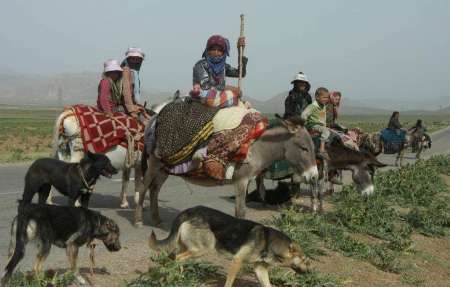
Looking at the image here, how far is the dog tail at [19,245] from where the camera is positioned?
5.50m

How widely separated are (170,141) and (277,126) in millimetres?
1739

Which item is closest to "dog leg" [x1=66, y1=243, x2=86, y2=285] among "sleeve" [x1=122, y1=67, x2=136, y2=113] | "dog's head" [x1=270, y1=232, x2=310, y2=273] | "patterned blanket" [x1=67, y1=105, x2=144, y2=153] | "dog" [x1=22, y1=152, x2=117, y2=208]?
"dog's head" [x1=270, y1=232, x2=310, y2=273]

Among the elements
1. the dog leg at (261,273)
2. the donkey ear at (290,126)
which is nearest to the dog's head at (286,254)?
the dog leg at (261,273)

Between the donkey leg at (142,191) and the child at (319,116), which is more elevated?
the child at (319,116)

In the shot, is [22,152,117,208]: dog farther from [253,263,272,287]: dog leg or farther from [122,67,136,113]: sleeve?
[253,263,272,287]: dog leg

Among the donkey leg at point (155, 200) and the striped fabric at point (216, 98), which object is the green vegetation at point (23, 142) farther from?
the striped fabric at point (216, 98)

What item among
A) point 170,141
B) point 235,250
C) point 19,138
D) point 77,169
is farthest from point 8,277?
point 19,138

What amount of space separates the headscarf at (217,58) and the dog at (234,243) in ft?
11.8

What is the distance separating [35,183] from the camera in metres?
8.77

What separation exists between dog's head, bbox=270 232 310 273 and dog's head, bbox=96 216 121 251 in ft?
6.16

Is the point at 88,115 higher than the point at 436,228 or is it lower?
higher

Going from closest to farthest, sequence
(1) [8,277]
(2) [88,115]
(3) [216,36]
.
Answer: (1) [8,277] → (3) [216,36] → (2) [88,115]

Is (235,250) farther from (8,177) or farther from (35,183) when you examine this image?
(8,177)

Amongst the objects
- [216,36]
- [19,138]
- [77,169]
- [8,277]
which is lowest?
[19,138]
